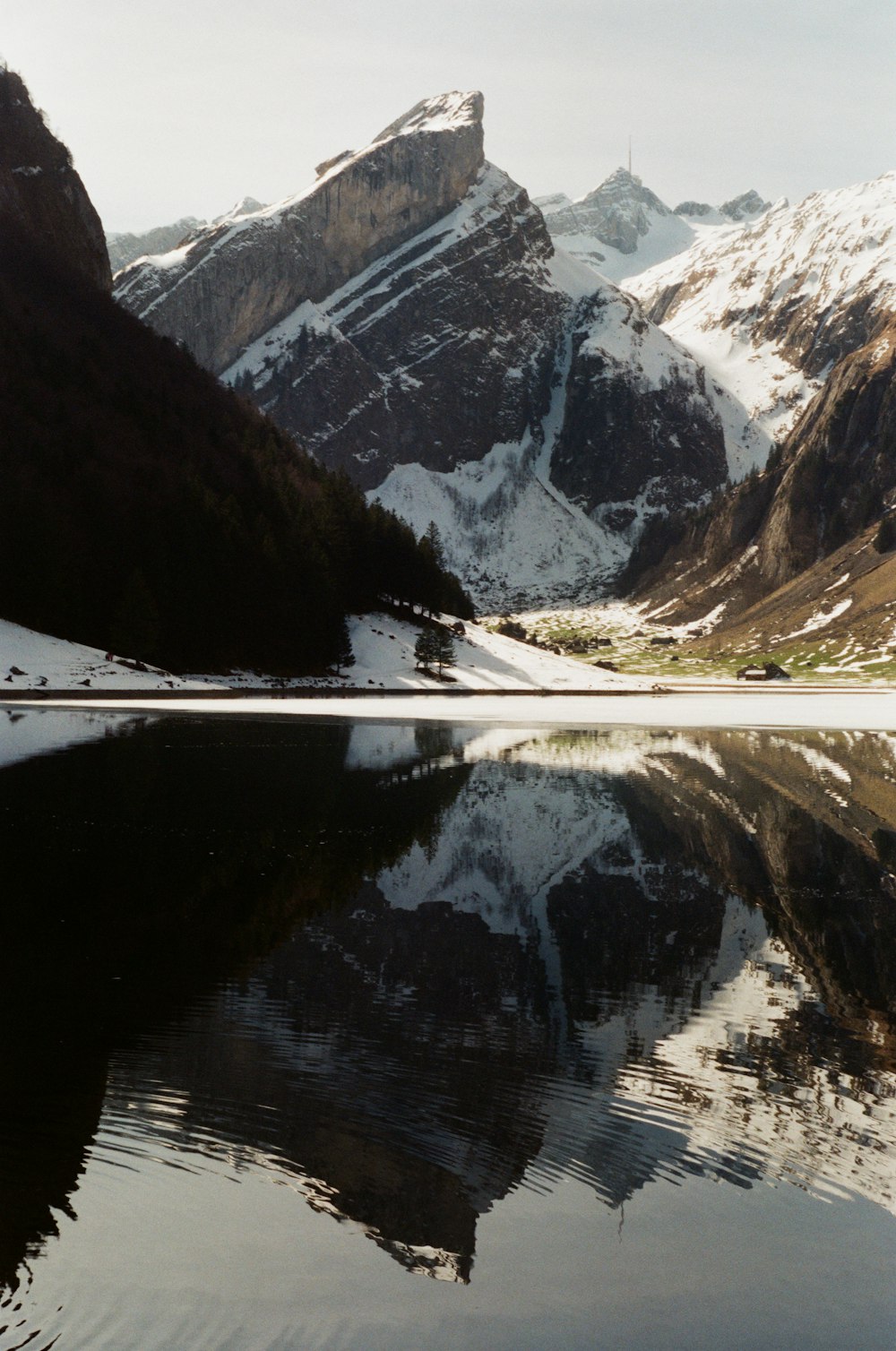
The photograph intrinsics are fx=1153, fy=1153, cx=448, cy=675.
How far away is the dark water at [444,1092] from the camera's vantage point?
259 inches

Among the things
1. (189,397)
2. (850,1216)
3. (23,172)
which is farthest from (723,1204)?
(23,172)

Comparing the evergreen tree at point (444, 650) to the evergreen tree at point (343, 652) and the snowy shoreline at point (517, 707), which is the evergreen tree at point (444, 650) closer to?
the snowy shoreline at point (517, 707)

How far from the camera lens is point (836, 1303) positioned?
665 centimetres

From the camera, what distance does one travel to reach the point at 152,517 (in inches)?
3915

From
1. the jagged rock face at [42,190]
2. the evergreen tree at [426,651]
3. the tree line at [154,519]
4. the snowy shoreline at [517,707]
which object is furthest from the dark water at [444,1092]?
the jagged rock face at [42,190]

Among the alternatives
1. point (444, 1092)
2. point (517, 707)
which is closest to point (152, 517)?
point (517, 707)

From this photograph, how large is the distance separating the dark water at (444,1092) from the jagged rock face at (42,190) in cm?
13921

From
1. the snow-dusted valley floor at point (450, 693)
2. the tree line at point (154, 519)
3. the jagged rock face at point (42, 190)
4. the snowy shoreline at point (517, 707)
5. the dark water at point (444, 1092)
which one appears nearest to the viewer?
the dark water at point (444, 1092)

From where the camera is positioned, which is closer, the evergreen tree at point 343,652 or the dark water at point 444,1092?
the dark water at point 444,1092

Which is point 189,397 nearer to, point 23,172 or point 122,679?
point 23,172

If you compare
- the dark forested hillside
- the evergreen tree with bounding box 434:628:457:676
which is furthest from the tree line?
the evergreen tree with bounding box 434:628:457:676

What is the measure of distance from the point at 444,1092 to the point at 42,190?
164m

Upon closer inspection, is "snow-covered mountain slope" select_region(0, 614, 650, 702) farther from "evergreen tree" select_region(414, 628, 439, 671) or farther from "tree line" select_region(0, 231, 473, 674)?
"tree line" select_region(0, 231, 473, 674)

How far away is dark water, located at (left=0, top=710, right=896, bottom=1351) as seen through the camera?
658 centimetres
